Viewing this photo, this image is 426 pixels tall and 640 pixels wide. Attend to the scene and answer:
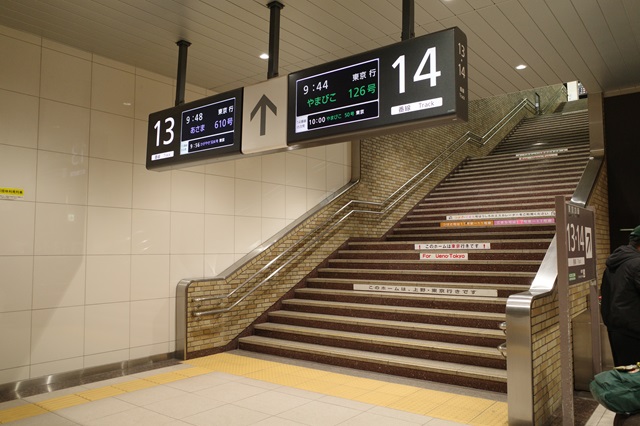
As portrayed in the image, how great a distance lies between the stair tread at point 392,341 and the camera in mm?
4949

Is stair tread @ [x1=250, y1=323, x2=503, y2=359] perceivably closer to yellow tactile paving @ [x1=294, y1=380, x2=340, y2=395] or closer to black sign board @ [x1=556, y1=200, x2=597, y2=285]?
yellow tactile paving @ [x1=294, y1=380, x2=340, y2=395]

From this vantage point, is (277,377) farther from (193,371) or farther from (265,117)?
(265,117)

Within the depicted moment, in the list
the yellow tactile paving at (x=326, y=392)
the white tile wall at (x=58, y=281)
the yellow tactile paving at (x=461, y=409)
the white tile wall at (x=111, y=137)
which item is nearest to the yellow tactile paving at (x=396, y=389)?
A: the yellow tactile paving at (x=326, y=392)

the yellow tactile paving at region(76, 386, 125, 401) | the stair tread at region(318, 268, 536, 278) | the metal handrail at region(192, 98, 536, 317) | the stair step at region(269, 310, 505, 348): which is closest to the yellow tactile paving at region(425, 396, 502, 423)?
the stair step at region(269, 310, 505, 348)

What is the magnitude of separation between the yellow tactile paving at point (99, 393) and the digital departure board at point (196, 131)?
2.30 metres

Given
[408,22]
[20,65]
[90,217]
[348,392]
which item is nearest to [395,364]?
[348,392]

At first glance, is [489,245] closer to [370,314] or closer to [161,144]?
[370,314]

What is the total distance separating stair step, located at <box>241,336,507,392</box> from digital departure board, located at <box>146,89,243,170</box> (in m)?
2.83

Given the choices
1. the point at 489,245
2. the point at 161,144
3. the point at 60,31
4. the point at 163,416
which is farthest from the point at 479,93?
the point at 163,416

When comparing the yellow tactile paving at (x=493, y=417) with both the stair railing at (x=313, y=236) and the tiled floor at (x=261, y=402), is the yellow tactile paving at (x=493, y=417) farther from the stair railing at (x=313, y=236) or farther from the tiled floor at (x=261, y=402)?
the stair railing at (x=313, y=236)

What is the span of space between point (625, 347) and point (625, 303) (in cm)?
36

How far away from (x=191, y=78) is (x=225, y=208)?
1.82 meters

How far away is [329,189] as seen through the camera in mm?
8469

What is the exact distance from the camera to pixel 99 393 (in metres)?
4.70
